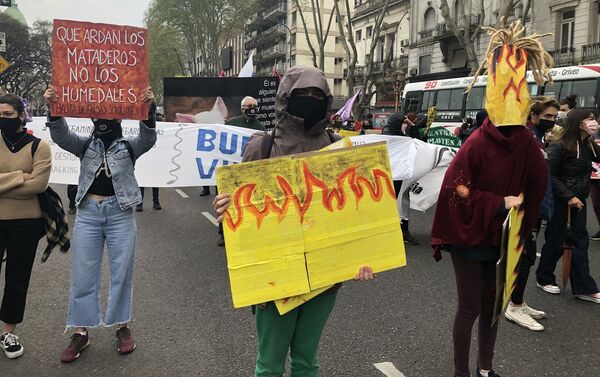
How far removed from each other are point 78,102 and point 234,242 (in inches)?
71.3

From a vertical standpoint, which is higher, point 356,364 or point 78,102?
point 78,102

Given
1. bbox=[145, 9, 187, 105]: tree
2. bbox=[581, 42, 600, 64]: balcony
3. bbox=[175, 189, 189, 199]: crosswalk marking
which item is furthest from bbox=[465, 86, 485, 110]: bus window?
bbox=[145, 9, 187, 105]: tree

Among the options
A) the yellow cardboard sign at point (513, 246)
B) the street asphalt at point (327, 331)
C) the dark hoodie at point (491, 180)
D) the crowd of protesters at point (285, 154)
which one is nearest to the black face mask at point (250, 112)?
the street asphalt at point (327, 331)

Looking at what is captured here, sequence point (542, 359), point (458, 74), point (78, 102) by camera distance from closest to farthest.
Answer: point (78, 102) → point (542, 359) → point (458, 74)

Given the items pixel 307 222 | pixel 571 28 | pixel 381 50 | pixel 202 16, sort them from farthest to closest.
→ pixel 202 16
pixel 381 50
pixel 571 28
pixel 307 222

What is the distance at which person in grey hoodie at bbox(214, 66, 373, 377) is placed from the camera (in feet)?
7.53

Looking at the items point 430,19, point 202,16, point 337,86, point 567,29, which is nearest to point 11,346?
point 567,29

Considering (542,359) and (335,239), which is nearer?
(335,239)

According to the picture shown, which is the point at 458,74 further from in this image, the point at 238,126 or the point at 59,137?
the point at 59,137

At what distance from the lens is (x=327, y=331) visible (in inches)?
156

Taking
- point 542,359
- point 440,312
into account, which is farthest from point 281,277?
point 440,312

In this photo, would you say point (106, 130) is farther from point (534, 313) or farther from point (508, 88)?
point (534, 313)

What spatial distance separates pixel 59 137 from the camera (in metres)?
3.41

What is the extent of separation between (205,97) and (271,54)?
62.3m
